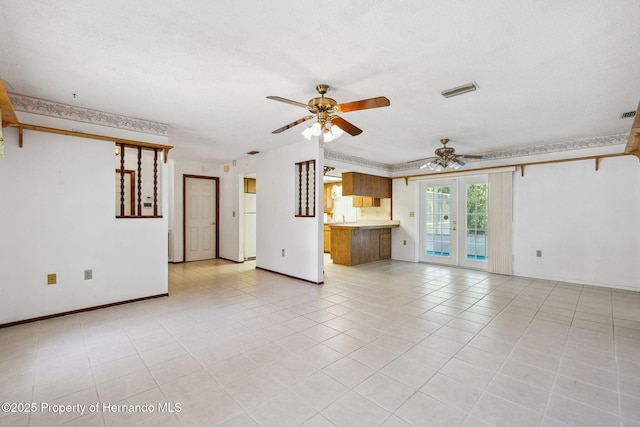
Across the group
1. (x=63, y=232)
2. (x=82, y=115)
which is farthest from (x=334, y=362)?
(x=82, y=115)

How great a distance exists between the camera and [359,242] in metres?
6.69

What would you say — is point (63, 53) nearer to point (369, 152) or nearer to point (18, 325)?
point (18, 325)

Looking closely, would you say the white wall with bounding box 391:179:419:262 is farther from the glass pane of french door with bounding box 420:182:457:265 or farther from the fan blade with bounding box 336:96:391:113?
the fan blade with bounding box 336:96:391:113

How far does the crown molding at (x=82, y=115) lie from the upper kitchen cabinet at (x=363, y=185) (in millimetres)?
3905

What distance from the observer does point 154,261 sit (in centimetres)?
399

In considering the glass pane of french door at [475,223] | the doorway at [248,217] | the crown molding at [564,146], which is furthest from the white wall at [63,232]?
the crown molding at [564,146]

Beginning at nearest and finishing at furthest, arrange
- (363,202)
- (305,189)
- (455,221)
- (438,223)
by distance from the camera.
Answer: (305,189), (455,221), (438,223), (363,202)

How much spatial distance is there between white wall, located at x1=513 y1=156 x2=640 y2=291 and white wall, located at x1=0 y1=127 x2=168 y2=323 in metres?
6.51

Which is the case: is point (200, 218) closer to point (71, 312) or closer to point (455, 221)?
point (71, 312)

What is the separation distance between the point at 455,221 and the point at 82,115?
22.5 ft

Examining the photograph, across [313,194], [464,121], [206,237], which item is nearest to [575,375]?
[464,121]

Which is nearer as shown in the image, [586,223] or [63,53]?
[63,53]

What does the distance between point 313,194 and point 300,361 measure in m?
3.11

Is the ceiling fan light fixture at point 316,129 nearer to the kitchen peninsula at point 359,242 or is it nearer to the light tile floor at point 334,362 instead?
the light tile floor at point 334,362
